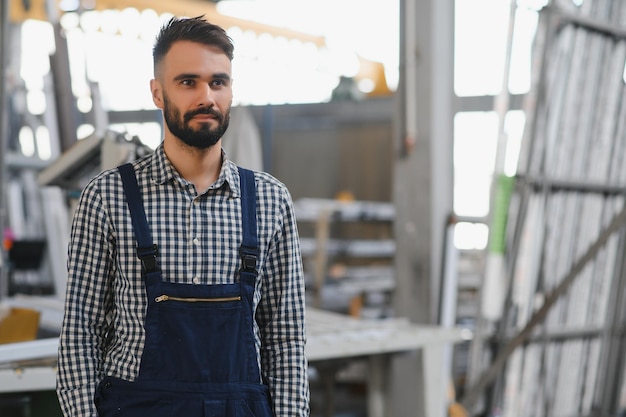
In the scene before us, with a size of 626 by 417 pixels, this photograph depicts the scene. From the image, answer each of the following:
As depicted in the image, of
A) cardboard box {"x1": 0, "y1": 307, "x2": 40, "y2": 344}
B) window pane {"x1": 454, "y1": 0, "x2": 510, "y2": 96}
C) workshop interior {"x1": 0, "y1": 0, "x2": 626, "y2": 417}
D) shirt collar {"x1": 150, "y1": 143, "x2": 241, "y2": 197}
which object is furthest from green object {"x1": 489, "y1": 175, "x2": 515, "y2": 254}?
window pane {"x1": 454, "y1": 0, "x2": 510, "y2": 96}

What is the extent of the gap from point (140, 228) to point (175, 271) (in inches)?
4.1

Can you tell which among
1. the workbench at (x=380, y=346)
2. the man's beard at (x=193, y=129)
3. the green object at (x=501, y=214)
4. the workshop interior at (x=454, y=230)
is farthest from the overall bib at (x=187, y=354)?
the green object at (x=501, y=214)

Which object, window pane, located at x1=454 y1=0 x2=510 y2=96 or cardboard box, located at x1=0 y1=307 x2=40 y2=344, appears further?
window pane, located at x1=454 y1=0 x2=510 y2=96

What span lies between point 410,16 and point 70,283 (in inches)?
124

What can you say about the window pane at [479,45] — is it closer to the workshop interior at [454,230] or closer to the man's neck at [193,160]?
the workshop interior at [454,230]

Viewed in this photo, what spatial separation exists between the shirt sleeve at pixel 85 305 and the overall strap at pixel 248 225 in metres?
0.26

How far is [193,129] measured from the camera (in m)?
1.65

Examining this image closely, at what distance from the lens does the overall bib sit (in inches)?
63.4

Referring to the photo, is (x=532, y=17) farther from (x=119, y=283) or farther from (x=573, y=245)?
(x=119, y=283)

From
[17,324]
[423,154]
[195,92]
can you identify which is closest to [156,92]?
[195,92]

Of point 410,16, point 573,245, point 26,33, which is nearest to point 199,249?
point 410,16

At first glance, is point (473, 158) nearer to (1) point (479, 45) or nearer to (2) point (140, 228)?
(1) point (479, 45)

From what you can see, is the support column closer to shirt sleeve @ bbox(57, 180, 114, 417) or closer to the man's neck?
the man's neck

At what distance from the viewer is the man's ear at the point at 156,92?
66.3 inches
